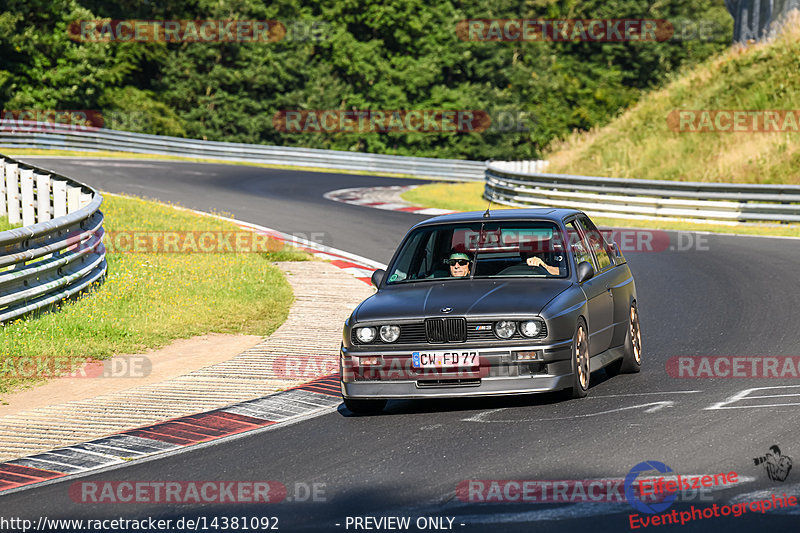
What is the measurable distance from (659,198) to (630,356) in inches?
653

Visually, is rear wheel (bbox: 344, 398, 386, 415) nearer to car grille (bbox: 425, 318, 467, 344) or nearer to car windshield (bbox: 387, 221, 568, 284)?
car grille (bbox: 425, 318, 467, 344)

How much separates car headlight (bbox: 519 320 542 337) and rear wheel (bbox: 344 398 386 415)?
135cm

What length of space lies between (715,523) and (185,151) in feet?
140

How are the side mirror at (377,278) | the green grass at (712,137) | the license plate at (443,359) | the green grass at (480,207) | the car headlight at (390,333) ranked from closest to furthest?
1. the license plate at (443,359)
2. the car headlight at (390,333)
3. the side mirror at (377,278)
4. the green grass at (480,207)
5. the green grass at (712,137)

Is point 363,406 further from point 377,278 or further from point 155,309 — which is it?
point 155,309

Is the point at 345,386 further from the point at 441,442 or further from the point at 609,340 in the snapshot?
the point at 609,340

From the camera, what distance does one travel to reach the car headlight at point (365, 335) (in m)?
8.63

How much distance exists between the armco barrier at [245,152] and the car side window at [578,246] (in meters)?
34.9

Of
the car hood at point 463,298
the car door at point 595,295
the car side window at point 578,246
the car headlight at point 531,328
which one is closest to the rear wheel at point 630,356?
the car door at point 595,295

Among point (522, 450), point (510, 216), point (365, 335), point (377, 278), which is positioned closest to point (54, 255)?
point (377, 278)

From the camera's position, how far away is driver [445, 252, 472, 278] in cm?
950

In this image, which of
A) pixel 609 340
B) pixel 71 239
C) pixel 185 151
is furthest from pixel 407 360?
pixel 185 151

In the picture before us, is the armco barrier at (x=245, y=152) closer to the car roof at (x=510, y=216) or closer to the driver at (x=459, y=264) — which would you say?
the car roof at (x=510, y=216)

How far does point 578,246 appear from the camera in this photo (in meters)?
9.85
